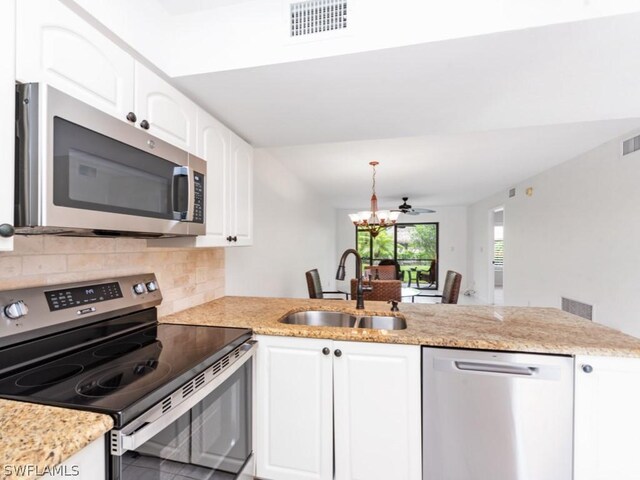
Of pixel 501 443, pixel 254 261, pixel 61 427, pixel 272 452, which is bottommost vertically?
pixel 272 452

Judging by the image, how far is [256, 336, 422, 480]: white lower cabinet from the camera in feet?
4.64

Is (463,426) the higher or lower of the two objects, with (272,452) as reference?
higher

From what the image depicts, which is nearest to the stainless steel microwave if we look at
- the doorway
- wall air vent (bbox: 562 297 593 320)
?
wall air vent (bbox: 562 297 593 320)

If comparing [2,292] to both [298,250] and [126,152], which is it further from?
[298,250]

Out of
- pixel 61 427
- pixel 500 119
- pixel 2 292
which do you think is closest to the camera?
pixel 61 427

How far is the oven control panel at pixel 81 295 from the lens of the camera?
1.12 meters

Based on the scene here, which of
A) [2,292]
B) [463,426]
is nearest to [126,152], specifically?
[2,292]

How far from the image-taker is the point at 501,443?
4.37 feet

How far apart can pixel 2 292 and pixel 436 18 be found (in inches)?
68.7

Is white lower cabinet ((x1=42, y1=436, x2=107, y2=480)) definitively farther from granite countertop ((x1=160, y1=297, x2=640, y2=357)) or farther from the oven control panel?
granite countertop ((x1=160, y1=297, x2=640, y2=357))

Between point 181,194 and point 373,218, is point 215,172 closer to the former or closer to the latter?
point 181,194

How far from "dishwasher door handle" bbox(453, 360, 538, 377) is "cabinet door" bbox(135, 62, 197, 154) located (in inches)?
63.4

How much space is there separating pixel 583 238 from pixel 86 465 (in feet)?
14.7

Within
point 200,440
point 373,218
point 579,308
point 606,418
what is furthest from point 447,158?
point 200,440
